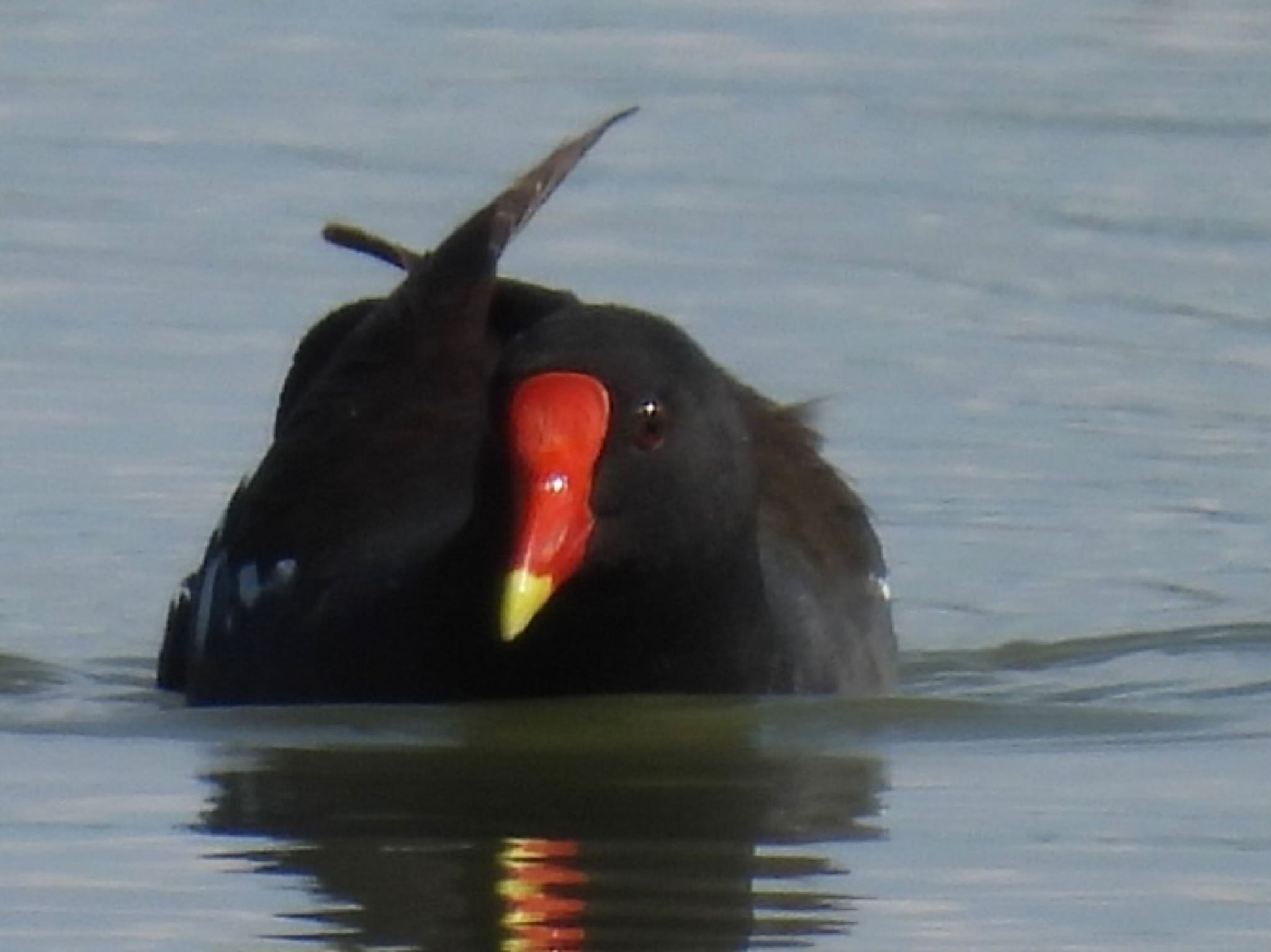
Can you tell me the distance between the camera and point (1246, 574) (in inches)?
413

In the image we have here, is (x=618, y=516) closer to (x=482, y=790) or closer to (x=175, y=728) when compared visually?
(x=482, y=790)

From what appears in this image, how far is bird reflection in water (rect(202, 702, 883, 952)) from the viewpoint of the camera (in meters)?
7.24

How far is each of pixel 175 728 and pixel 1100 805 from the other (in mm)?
1874

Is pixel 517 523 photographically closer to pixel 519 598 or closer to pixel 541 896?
pixel 519 598

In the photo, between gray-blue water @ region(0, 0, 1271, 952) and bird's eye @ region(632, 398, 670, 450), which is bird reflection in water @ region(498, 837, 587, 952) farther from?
bird's eye @ region(632, 398, 670, 450)

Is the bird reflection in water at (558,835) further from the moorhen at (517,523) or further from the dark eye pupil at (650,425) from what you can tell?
the dark eye pupil at (650,425)

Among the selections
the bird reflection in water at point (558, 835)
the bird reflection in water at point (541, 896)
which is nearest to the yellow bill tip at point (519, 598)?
the bird reflection in water at point (558, 835)

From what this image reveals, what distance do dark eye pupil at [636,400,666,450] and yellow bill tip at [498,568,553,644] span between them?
33 cm

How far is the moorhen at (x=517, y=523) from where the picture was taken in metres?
8.38

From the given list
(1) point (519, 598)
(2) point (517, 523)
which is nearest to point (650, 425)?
(2) point (517, 523)

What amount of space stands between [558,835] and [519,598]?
45cm

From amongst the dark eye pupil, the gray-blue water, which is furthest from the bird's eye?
the gray-blue water

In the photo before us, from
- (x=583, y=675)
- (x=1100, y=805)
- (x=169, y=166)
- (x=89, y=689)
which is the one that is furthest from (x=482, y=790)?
(x=169, y=166)

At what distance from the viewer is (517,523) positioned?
27.1ft
